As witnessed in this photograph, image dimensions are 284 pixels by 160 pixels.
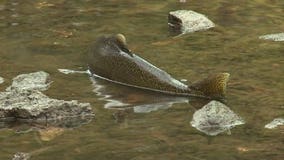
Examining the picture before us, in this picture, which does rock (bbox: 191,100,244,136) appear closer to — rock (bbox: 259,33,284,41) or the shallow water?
the shallow water

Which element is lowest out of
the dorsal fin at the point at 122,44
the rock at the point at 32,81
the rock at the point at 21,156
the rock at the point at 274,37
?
the rock at the point at 274,37

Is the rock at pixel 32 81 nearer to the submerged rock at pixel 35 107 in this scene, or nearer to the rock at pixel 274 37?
the submerged rock at pixel 35 107

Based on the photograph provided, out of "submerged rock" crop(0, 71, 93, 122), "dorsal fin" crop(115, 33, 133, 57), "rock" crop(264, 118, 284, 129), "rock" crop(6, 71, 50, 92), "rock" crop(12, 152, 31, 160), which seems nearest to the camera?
"rock" crop(12, 152, 31, 160)

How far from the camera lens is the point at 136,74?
257 inches

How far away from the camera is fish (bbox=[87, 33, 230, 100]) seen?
6.00m

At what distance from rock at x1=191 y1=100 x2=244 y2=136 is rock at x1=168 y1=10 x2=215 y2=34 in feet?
10.0

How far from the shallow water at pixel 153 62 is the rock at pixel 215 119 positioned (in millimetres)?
78

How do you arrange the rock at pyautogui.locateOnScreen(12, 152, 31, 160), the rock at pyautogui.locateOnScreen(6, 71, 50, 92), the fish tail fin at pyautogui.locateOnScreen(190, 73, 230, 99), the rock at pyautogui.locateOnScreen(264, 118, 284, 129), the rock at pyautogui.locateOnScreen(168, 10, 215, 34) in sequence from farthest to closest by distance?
1. the rock at pyautogui.locateOnScreen(168, 10, 215, 34)
2. the rock at pyautogui.locateOnScreen(6, 71, 50, 92)
3. the fish tail fin at pyautogui.locateOnScreen(190, 73, 230, 99)
4. the rock at pyautogui.locateOnScreen(264, 118, 284, 129)
5. the rock at pyautogui.locateOnScreen(12, 152, 31, 160)

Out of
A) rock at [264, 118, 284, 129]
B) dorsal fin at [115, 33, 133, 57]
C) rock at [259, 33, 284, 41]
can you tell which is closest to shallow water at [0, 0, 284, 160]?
rock at [264, 118, 284, 129]

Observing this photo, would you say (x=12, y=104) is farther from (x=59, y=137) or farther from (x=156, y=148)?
(x=156, y=148)

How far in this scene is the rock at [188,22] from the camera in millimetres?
8523

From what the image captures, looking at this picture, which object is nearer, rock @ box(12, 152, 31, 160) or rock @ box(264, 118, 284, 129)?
rock @ box(12, 152, 31, 160)

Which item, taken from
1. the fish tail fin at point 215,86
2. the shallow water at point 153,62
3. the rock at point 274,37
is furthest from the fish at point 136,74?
the rock at point 274,37

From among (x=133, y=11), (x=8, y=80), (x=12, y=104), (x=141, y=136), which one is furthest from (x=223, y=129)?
(x=133, y=11)
